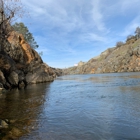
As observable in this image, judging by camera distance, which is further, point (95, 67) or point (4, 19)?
point (95, 67)

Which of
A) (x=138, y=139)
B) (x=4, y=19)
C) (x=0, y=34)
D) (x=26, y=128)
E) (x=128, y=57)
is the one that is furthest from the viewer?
(x=128, y=57)

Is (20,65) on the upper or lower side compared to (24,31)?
lower

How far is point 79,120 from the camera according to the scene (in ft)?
33.3

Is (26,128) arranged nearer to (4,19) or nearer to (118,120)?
(118,120)

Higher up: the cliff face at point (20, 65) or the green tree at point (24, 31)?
the green tree at point (24, 31)

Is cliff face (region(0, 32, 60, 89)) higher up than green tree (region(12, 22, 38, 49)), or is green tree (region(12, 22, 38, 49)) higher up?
green tree (region(12, 22, 38, 49))

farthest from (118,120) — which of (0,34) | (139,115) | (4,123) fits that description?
(0,34)

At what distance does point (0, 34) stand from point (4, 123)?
18654mm

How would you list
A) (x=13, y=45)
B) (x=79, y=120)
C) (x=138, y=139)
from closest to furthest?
(x=138, y=139) < (x=79, y=120) < (x=13, y=45)

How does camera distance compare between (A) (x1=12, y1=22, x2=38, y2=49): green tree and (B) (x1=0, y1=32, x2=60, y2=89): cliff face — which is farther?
(A) (x1=12, y1=22, x2=38, y2=49): green tree

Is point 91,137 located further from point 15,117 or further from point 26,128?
point 15,117

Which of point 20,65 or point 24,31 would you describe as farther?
point 24,31

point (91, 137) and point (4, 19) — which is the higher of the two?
point (4, 19)

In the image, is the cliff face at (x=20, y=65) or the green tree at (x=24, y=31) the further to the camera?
the green tree at (x=24, y=31)
